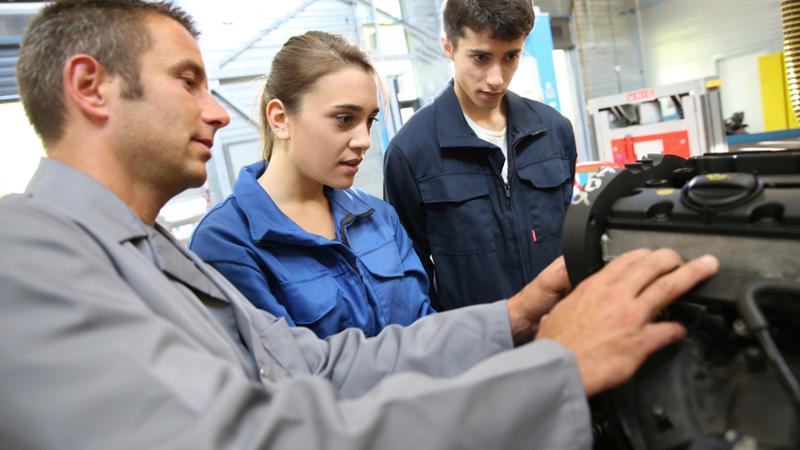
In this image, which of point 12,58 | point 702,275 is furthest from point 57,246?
point 12,58

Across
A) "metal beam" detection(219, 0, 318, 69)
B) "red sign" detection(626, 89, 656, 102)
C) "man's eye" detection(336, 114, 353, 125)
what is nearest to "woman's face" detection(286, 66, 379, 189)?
"man's eye" detection(336, 114, 353, 125)

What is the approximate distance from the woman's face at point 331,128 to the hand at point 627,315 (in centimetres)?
92

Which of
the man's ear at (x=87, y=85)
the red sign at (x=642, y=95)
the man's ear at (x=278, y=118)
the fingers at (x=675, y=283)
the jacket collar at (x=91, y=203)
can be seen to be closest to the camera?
the fingers at (x=675, y=283)

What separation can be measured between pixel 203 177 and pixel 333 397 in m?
0.64

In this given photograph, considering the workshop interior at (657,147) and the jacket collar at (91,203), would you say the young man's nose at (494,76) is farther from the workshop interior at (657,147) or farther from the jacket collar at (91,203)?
the jacket collar at (91,203)

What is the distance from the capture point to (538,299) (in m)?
1.04

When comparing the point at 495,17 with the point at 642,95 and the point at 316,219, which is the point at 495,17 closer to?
the point at 316,219

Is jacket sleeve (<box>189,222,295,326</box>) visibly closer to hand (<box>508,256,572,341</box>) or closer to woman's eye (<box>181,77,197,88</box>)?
woman's eye (<box>181,77,197,88</box>)

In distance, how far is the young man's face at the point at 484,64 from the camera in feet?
5.78

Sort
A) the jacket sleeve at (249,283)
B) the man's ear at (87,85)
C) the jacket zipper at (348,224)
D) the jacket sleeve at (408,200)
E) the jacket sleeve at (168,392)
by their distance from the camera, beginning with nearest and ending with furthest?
the jacket sleeve at (168,392), the man's ear at (87,85), the jacket sleeve at (249,283), the jacket zipper at (348,224), the jacket sleeve at (408,200)

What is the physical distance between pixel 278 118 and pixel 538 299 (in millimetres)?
940

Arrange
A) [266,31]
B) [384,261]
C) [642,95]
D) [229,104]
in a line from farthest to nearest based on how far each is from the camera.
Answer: [266,31]
[229,104]
[642,95]
[384,261]

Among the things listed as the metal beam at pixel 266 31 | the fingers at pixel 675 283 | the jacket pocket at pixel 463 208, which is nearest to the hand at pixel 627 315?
the fingers at pixel 675 283

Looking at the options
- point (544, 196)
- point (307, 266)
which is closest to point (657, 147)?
point (544, 196)
